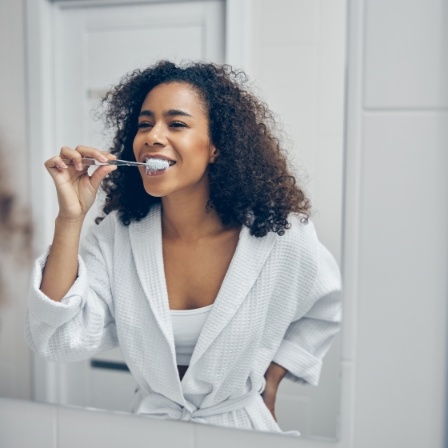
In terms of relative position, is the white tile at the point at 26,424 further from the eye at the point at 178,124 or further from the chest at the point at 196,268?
the eye at the point at 178,124

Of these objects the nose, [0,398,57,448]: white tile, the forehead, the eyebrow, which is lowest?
[0,398,57,448]: white tile

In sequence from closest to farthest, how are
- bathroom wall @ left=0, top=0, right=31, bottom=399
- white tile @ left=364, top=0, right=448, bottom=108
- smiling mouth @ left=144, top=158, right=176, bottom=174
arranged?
white tile @ left=364, top=0, right=448, bottom=108, smiling mouth @ left=144, top=158, right=176, bottom=174, bathroom wall @ left=0, top=0, right=31, bottom=399

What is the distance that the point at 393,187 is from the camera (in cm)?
68

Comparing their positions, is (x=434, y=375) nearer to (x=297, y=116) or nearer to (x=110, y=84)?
(x=297, y=116)

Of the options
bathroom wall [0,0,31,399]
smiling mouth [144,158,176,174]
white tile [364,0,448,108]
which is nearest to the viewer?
white tile [364,0,448,108]

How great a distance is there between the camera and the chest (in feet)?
2.45

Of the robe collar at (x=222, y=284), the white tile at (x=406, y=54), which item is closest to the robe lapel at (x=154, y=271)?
the robe collar at (x=222, y=284)

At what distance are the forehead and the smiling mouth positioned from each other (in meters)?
0.07

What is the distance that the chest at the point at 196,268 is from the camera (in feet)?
2.45

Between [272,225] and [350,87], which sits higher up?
[350,87]

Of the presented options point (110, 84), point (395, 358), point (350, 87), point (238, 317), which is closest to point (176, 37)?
point (110, 84)

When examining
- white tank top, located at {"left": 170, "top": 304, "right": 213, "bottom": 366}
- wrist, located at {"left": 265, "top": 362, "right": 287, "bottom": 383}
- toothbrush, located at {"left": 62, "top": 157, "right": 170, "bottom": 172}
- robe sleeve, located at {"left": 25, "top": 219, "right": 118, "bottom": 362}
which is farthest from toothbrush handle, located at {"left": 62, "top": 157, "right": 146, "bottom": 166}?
wrist, located at {"left": 265, "top": 362, "right": 287, "bottom": 383}

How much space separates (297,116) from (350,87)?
0.07m

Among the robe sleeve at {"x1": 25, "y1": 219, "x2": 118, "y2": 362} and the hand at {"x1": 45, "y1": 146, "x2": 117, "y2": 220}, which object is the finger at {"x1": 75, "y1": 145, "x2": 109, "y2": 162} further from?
the robe sleeve at {"x1": 25, "y1": 219, "x2": 118, "y2": 362}
